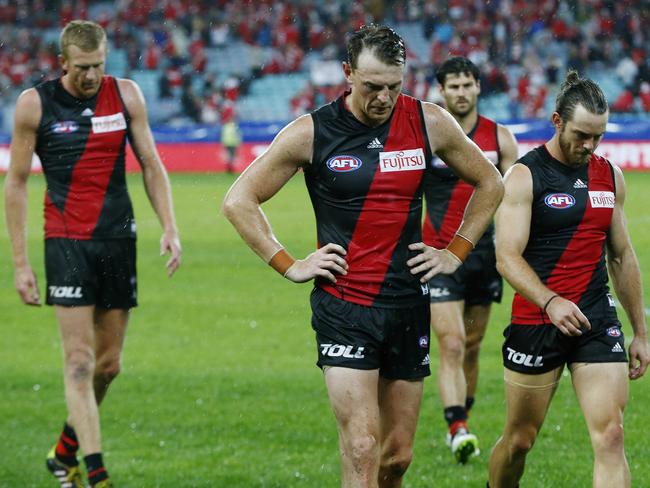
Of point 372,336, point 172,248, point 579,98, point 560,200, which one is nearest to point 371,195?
point 372,336

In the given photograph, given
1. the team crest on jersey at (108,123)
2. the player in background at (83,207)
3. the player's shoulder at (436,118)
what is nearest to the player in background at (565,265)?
the player's shoulder at (436,118)

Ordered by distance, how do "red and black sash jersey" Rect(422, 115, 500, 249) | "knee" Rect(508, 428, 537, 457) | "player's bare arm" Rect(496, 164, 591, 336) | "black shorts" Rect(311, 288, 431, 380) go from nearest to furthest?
1. "black shorts" Rect(311, 288, 431, 380)
2. "player's bare arm" Rect(496, 164, 591, 336)
3. "knee" Rect(508, 428, 537, 457)
4. "red and black sash jersey" Rect(422, 115, 500, 249)

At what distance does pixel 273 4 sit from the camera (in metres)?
44.8

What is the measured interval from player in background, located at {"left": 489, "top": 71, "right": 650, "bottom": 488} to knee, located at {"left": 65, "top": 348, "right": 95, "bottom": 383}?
2408mm

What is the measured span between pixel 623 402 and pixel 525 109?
104 ft

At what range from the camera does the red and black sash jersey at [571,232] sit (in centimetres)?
621

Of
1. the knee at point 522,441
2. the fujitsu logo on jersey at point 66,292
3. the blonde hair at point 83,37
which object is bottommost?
the knee at point 522,441

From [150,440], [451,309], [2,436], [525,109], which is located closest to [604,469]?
[451,309]

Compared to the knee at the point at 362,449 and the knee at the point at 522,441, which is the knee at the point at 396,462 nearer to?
the knee at the point at 362,449

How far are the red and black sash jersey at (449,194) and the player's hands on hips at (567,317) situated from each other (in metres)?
2.93

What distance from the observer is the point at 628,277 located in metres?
6.38

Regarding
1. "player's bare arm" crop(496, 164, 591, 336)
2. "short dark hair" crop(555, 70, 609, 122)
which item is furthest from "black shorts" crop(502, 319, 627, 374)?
"short dark hair" crop(555, 70, 609, 122)

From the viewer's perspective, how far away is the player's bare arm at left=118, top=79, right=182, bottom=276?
25.1 ft

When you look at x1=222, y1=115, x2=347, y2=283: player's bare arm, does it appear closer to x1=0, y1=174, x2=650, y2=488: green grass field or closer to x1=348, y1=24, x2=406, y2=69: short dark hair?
x1=348, y1=24, x2=406, y2=69: short dark hair
